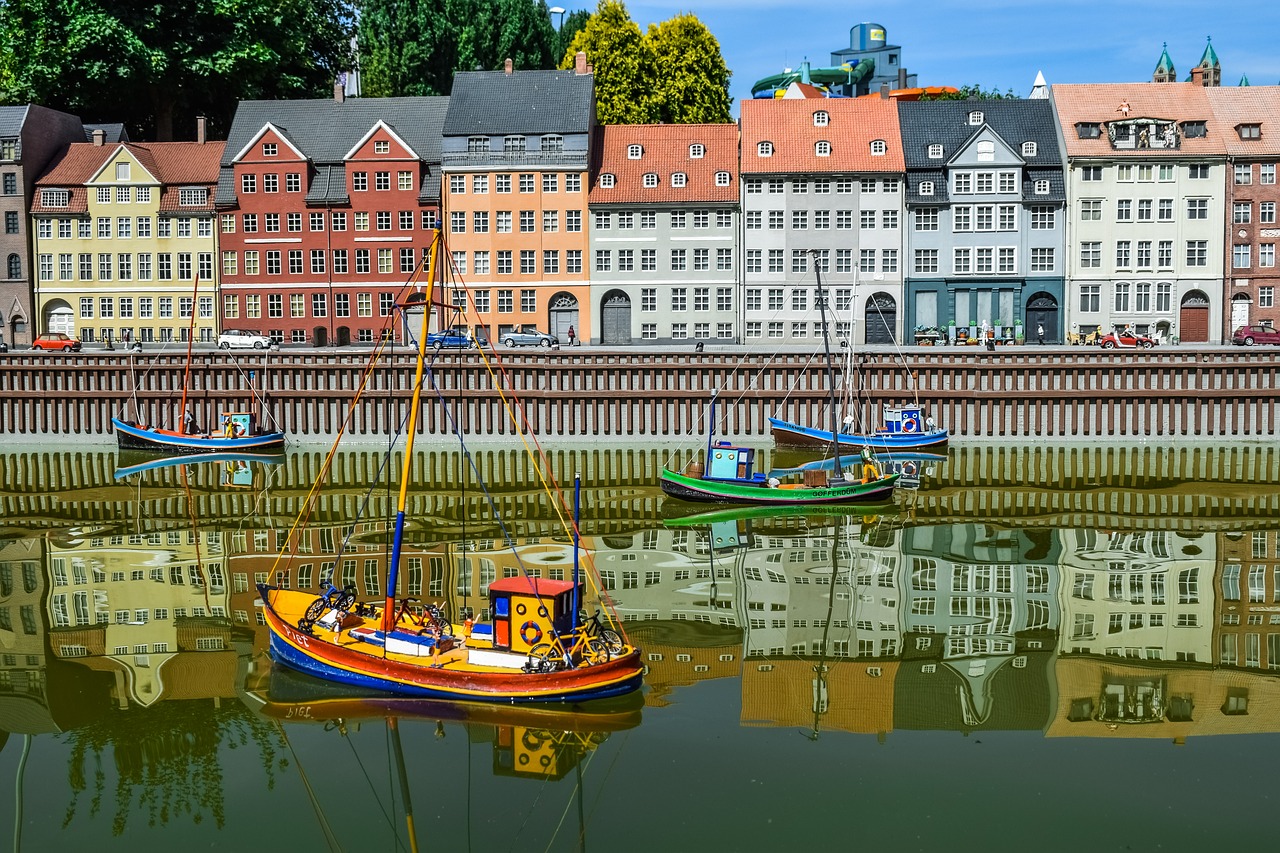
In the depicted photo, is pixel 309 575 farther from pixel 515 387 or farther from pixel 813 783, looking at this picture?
pixel 515 387

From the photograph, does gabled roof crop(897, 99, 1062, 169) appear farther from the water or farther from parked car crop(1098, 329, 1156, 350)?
the water

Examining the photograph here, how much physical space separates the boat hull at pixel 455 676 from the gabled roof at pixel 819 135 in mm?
56345

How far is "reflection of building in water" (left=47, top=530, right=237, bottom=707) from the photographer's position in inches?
1002

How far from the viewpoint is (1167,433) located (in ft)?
182

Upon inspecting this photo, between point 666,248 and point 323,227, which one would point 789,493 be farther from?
point 323,227

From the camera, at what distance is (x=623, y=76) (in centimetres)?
9119

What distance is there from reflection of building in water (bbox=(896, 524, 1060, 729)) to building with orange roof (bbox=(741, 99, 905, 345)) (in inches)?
1519

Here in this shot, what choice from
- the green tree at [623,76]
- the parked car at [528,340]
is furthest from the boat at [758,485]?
the green tree at [623,76]

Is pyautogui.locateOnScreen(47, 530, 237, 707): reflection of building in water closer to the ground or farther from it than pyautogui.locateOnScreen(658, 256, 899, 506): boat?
closer to the ground

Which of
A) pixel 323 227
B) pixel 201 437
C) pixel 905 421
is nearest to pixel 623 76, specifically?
pixel 323 227

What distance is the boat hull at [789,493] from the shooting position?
41500mm

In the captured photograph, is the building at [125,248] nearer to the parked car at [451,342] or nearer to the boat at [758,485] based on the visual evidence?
the parked car at [451,342]

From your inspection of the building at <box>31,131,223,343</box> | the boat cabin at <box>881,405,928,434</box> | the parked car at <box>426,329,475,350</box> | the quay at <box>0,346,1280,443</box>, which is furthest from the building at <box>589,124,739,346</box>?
the building at <box>31,131,223,343</box>

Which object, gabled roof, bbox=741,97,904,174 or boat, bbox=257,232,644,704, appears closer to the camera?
boat, bbox=257,232,644,704
